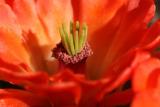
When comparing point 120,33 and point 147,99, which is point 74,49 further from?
point 147,99

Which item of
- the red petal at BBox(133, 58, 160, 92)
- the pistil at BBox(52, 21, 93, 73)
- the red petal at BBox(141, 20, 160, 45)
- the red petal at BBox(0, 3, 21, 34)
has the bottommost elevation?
the red petal at BBox(133, 58, 160, 92)

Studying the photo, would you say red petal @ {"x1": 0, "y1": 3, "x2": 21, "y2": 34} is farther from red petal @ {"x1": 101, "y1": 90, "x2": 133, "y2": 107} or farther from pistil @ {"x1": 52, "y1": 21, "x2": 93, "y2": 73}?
red petal @ {"x1": 101, "y1": 90, "x2": 133, "y2": 107}

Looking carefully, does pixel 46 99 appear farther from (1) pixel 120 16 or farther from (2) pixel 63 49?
(1) pixel 120 16

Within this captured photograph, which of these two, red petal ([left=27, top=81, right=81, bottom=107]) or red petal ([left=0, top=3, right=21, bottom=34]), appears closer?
red petal ([left=27, top=81, right=81, bottom=107])

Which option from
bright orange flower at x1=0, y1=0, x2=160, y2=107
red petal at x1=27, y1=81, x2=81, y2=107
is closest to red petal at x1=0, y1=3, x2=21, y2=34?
bright orange flower at x1=0, y1=0, x2=160, y2=107

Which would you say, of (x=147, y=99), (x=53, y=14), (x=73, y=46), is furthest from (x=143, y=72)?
(x=53, y=14)

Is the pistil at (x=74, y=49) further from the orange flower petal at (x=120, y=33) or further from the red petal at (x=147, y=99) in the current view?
the red petal at (x=147, y=99)

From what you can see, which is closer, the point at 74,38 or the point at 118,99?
the point at 118,99
